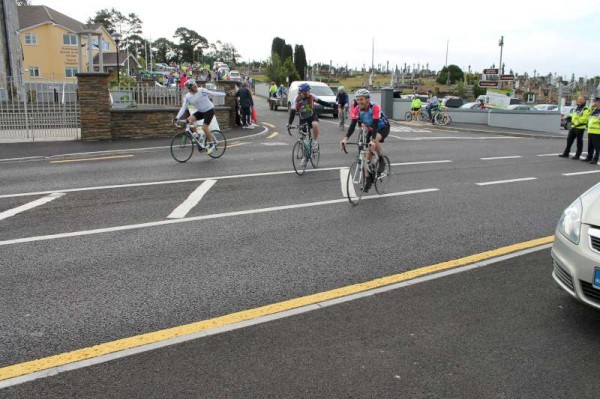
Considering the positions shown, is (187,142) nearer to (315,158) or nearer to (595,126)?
(315,158)

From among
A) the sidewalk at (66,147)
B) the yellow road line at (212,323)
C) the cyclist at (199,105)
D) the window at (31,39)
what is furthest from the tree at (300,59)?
the yellow road line at (212,323)

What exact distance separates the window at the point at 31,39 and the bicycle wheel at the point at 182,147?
59.1 meters

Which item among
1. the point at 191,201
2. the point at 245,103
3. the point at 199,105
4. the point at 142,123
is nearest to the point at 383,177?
the point at 191,201

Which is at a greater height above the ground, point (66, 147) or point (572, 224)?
point (572, 224)

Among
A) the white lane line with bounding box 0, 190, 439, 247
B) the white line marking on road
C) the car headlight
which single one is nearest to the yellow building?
the white lane line with bounding box 0, 190, 439, 247

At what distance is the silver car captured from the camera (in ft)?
12.8

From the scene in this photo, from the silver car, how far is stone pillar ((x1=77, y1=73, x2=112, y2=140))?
15.1m

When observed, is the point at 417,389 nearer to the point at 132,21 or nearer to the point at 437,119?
the point at 437,119

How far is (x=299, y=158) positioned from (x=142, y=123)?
8.46 meters

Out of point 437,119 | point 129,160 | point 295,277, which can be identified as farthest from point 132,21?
point 295,277

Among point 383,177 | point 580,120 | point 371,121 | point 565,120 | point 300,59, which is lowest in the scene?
point 565,120

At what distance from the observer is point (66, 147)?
1555cm

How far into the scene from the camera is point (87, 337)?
3861mm

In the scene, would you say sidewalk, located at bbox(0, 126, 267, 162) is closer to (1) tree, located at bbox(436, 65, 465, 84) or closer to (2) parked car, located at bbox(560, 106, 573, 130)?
(2) parked car, located at bbox(560, 106, 573, 130)
